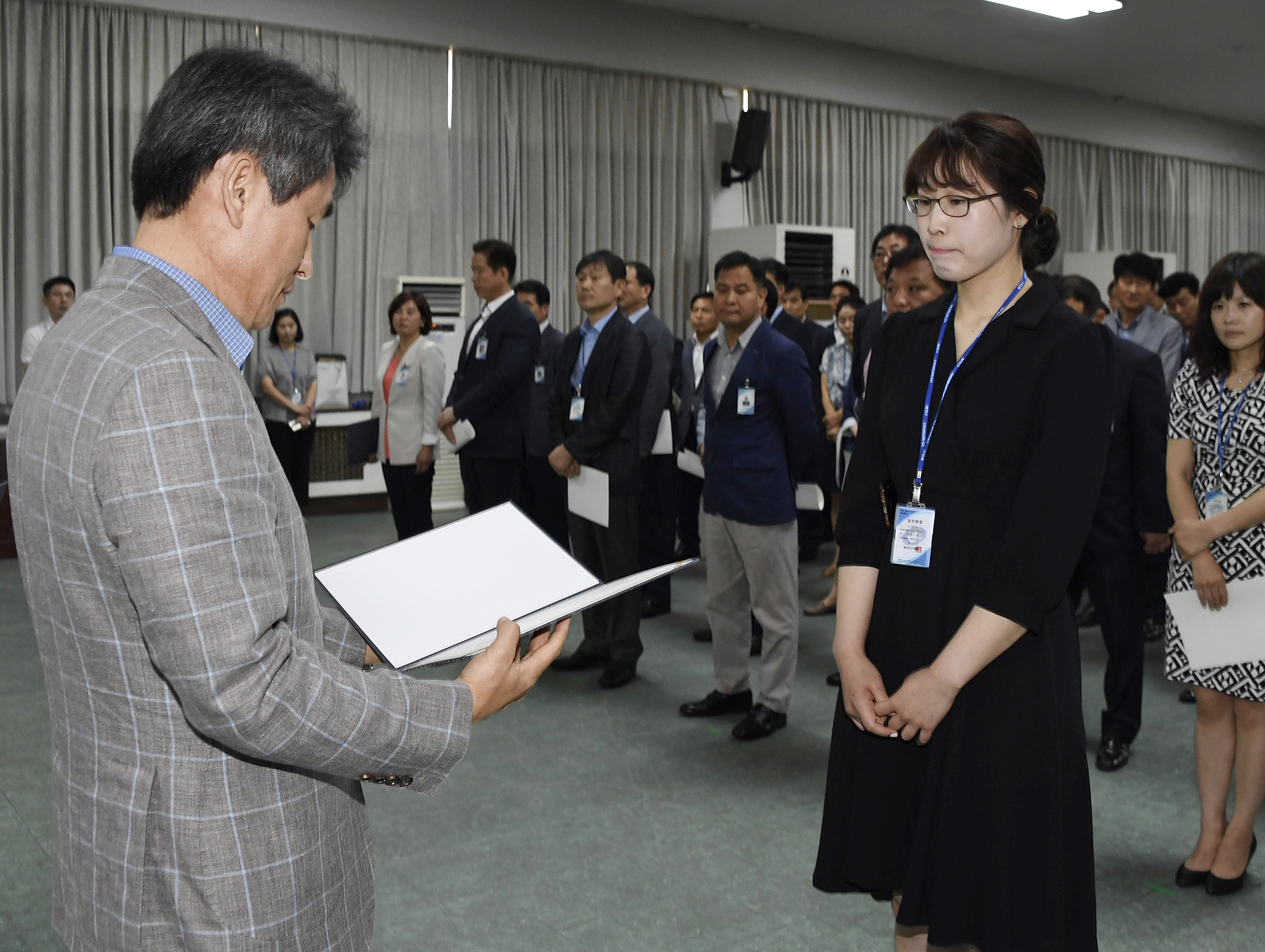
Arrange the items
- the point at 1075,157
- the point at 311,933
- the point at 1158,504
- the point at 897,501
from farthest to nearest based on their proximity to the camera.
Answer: the point at 1075,157
the point at 1158,504
the point at 897,501
the point at 311,933

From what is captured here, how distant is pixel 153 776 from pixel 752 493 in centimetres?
260

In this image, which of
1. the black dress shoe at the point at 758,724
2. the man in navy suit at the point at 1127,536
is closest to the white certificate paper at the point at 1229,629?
the man in navy suit at the point at 1127,536

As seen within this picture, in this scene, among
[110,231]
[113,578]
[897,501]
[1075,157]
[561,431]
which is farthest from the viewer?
[1075,157]

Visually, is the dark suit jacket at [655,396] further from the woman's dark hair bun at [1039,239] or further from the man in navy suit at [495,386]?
the woman's dark hair bun at [1039,239]

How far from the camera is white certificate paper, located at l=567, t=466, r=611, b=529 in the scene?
3885mm

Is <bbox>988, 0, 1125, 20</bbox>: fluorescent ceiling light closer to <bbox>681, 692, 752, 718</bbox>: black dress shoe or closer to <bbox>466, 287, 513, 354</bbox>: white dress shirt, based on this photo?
<bbox>466, 287, 513, 354</bbox>: white dress shirt

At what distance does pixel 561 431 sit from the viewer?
13.9 feet

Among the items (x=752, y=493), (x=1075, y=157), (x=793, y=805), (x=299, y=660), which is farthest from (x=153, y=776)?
(x=1075, y=157)

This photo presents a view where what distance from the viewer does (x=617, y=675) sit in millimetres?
3949

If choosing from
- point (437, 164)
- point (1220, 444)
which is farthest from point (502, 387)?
point (437, 164)

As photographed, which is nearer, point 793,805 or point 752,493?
point 793,805

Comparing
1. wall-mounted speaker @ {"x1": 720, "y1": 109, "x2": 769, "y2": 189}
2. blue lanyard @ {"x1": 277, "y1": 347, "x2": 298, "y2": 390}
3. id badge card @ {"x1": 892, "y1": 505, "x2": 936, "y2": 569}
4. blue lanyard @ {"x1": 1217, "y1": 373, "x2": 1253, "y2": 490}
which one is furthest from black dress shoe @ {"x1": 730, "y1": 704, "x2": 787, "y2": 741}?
wall-mounted speaker @ {"x1": 720, "y1": 109, "x2": 769, "y2": 189}

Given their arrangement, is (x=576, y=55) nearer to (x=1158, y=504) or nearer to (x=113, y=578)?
(x=1158, y=504)

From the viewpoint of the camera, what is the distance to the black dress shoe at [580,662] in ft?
13.6
